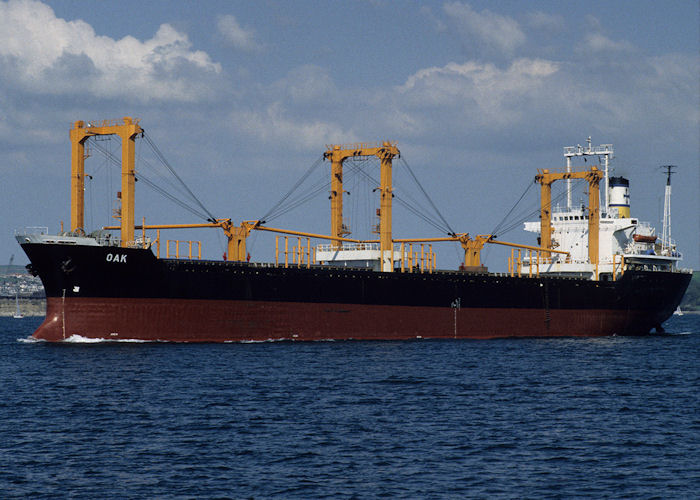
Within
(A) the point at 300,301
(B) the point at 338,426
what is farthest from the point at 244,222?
(B) the point at 338,426

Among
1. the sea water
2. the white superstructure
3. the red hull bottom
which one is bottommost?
the sea water

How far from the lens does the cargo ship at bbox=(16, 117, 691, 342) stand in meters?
44.3

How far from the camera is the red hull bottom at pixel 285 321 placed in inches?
1746

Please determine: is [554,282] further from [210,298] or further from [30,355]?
[30,355]

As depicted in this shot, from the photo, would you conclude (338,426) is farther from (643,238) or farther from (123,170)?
(643,238)

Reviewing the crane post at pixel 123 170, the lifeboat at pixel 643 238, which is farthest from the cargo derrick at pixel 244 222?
the lifeboat at pixel 643 238

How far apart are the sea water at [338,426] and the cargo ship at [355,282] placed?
3.65 metres

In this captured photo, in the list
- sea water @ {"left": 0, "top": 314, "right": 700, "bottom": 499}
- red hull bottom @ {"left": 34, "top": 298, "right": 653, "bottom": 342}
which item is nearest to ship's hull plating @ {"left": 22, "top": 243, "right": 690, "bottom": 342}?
red hull bottom @ {"left": 34, "top": 298, "right": 653, "bottom": 342}

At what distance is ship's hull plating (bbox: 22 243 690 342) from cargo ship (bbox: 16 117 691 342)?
0.23 feet

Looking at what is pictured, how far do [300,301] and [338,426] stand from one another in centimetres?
2496

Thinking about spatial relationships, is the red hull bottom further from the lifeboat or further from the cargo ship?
the lifeboat

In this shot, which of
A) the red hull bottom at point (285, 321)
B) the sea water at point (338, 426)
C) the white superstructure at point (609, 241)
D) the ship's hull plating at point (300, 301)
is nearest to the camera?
the sea water at point (338, 426)

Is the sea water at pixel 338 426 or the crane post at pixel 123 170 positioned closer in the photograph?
the sea water at pixel 338 426

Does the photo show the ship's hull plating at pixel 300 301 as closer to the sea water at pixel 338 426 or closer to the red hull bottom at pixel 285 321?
the red hull bottom at pixel 285 321
